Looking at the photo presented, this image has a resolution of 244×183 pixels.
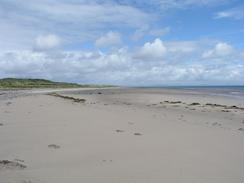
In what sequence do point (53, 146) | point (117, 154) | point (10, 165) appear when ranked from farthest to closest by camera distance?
point (53, 146), point (117, 154), point (10, 165)

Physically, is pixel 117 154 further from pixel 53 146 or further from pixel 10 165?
pixel 10 165

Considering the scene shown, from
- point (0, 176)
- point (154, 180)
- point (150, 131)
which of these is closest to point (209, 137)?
point (150, 131)

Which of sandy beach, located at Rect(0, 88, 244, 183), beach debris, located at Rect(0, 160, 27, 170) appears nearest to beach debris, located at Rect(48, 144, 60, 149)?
sandy beach, located at Rect(0, 88, 244, 183)

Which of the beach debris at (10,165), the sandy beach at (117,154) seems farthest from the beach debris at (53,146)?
the beach debris at (10,165)

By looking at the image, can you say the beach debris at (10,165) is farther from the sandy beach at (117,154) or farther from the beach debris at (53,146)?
the beach debris at (53,146)

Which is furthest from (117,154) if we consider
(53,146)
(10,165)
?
(10,165)

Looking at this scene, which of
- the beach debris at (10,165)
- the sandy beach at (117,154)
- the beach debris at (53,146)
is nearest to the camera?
the sandy beach at (117,154)

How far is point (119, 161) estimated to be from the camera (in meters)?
6.07

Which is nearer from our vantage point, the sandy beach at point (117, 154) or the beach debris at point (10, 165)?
the sandy beach at point (117, 154)

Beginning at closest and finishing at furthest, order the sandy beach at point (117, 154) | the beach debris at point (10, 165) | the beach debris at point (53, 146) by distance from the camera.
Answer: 1. the sandy beach at point (117, 154)
2. the beach debris at point (10, 165)
3. the beach debris at point (53, 146)

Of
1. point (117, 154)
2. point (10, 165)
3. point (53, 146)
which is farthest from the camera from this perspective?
point (53, 146)

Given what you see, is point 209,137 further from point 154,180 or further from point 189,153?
point 154,180

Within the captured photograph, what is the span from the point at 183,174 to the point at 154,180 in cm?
66

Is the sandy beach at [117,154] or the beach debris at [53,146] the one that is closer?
the sandy beach at [117,154]
